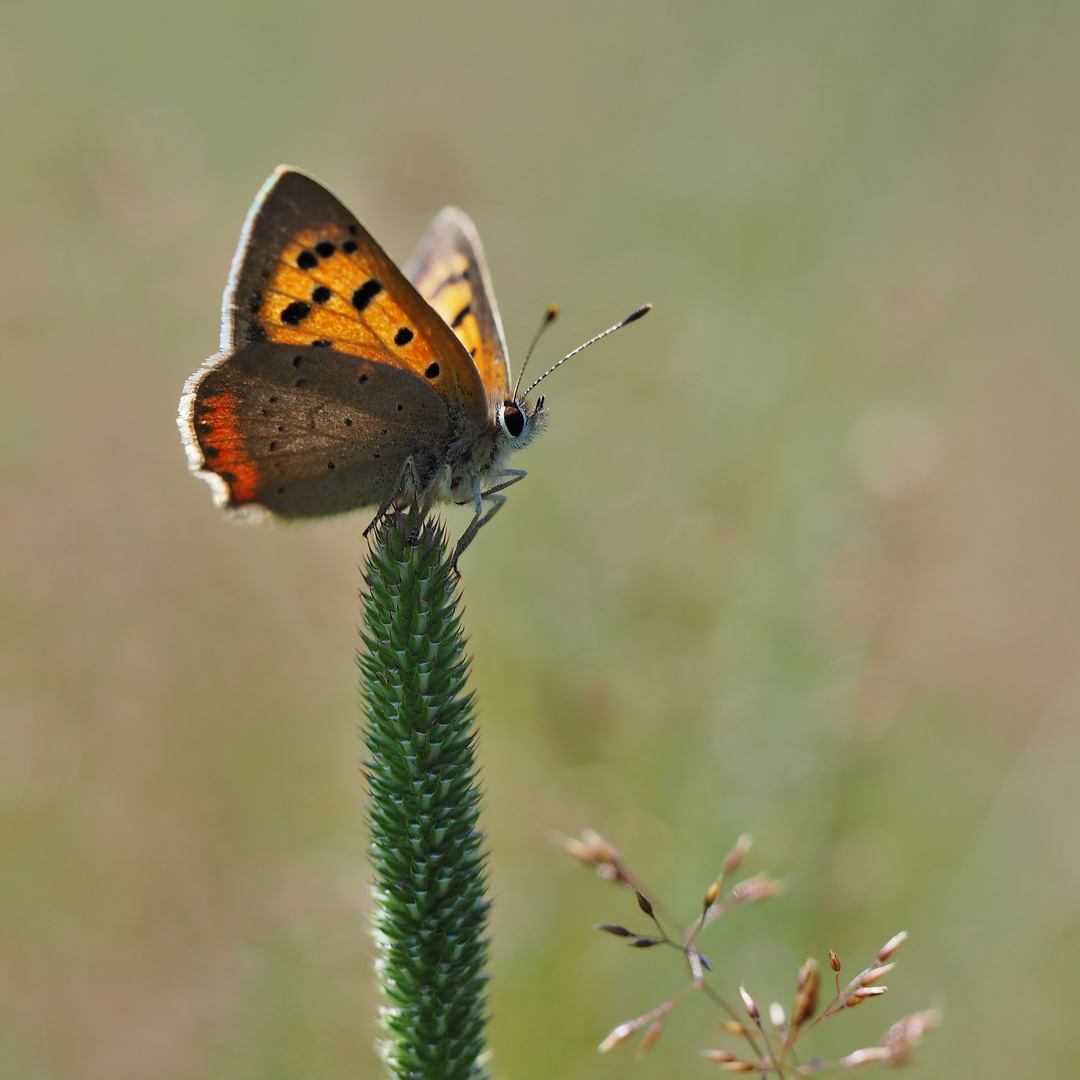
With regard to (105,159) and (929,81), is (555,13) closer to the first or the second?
(929,81)

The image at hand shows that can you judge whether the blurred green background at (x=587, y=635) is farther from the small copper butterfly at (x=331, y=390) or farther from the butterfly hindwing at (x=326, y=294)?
the butterfly hindwing at (x=326, y=294)

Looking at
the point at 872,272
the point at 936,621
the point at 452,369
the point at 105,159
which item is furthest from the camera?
the point at 936,621

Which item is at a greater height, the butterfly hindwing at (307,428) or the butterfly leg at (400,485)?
the butterfly hindwing at (307,428)

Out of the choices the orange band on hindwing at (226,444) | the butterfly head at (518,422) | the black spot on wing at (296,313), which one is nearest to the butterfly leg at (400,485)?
the butterfly head at (518,422)

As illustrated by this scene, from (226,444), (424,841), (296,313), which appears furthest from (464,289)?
(424,841)

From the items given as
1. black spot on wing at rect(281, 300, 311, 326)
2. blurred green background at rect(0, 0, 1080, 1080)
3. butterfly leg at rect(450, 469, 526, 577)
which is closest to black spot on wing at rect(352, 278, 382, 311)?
black spot on wing at rect(281, 300, 311, 326)

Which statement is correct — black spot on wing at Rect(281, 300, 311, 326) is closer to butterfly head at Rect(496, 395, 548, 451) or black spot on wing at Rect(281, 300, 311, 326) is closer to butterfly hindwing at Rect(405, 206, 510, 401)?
butterfly hindwing at Rect(405, 206, 510, 401)

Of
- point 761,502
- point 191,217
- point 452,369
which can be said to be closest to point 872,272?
point 761,502
